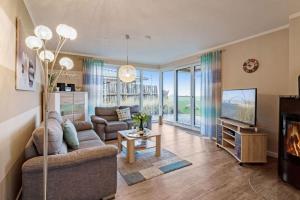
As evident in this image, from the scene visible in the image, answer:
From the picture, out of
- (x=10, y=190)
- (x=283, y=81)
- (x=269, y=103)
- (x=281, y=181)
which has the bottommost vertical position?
(x=281, y=181)

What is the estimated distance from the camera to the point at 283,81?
315 cm

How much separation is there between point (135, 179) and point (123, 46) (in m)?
3.27

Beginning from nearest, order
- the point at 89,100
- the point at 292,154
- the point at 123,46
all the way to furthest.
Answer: the point at 292,154
the point at 123,46
the point at 89,100

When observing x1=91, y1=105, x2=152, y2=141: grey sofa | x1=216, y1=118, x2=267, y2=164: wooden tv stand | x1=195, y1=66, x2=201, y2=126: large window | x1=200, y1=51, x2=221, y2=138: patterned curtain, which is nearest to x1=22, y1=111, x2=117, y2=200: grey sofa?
x1=216, y1=118, x2=267, y2=164: wooden tv stand

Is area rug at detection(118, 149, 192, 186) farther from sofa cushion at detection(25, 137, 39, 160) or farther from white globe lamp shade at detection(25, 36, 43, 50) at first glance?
white globe lamp shade at detection(25, 36, 43, 50)

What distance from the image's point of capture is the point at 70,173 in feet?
5.73

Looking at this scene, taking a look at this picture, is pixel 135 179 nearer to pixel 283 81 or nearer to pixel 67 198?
pixel 67 198

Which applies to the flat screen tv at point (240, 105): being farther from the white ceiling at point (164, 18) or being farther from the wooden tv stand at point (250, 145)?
the white ceiling at point (164, 18)

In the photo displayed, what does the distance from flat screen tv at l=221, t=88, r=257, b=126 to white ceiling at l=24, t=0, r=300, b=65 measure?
1243mm

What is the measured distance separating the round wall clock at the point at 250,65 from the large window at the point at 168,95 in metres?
2.99

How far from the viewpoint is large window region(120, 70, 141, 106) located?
6.37 meters

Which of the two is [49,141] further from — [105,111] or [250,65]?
[250,65]

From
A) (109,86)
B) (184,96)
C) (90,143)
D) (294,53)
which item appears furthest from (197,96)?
(90,143)

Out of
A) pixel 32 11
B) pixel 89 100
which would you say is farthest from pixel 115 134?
pixel 32 11
